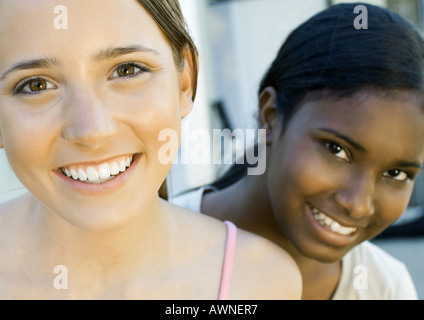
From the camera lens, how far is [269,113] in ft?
5.93

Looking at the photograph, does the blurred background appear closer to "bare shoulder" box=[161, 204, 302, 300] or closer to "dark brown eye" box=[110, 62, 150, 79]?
"bare shoulder" box=[161, 204, 302, 300]

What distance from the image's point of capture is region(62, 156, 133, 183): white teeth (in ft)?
3.80

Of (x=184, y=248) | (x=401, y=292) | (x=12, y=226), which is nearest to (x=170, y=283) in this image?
(x=184, y=248)

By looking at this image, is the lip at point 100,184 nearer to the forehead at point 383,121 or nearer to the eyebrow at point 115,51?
the eyebrow at point 115,51

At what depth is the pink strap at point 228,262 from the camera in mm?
1381

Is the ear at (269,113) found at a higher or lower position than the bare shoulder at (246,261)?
higher

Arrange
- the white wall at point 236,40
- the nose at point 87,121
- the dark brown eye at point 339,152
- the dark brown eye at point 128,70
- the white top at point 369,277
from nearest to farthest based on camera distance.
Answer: the nose at point 87,121 < the dark brown eye at point 128,70 < the dark brown eye at point 339,152 < the white top at point 369,277 < the white wall at point 236,40

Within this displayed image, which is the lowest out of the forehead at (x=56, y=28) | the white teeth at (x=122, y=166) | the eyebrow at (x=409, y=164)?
the eyebrow at (x=409, y=164)

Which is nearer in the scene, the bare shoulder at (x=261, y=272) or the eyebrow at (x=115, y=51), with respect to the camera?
the eyebrow at (x=115, y=51)

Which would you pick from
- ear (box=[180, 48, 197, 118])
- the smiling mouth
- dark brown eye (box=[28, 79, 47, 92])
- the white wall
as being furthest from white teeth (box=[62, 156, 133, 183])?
the white wall

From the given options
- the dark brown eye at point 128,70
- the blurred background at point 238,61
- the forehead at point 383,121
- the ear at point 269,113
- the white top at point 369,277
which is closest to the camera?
the dark brown eye at point 128,70

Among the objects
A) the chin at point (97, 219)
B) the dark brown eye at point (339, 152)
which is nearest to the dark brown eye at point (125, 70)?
the chin at point (97, 219)

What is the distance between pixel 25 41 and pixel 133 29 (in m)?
0.21

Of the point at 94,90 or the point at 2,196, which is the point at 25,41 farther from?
the point at 2,196
